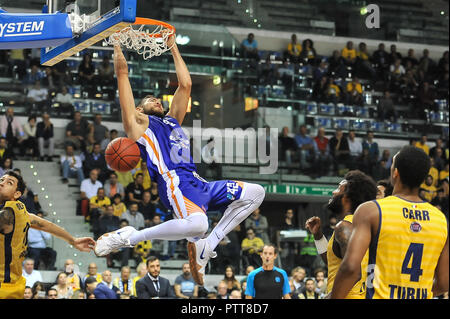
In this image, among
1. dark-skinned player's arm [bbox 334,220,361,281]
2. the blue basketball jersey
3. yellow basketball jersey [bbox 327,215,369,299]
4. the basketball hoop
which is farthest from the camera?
the basketball hoop

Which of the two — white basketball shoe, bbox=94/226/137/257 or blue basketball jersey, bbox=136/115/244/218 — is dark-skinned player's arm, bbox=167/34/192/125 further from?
white basketball shoe, bbox=94/226/137/257

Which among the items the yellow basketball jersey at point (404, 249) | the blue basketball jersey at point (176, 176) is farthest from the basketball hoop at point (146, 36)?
the yellow basketball jersey at point (404, 249)

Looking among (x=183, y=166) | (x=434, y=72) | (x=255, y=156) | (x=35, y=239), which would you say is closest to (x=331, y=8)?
(x=434, y=72)

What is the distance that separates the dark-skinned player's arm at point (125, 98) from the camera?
736 cm

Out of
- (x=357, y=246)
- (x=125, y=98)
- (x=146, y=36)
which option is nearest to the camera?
(x=357, y=246)

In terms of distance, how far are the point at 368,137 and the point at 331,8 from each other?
4937mm

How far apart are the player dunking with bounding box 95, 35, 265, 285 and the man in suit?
4.57m

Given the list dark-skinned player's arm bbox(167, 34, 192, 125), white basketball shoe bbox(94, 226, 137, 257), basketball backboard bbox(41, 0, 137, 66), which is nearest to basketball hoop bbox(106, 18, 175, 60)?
dark-skinned player's arm bbox(167, 34, 192, 125)

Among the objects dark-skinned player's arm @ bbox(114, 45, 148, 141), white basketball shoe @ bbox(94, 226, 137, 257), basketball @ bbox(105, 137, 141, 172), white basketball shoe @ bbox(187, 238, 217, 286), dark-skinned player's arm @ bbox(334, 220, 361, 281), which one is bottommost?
white basketball shoe @ bbox(187, 238, 217, 286)

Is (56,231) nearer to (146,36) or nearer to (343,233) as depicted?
(146,36)

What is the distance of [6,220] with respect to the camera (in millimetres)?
7363

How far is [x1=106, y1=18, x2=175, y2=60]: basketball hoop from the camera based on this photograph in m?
7.80

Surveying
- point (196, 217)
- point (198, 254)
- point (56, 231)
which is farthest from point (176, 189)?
point (56, 231)

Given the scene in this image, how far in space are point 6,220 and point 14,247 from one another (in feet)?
0.92
